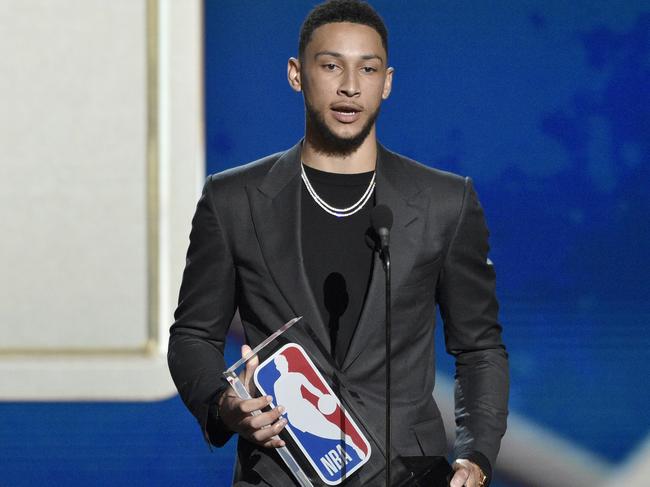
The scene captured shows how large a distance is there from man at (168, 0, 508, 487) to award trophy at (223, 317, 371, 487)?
4 cm

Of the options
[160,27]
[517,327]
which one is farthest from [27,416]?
[517,327]

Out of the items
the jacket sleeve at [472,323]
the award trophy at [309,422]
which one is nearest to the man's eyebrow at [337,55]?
the jacket sleeve at [472,323]

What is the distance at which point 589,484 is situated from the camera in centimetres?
315

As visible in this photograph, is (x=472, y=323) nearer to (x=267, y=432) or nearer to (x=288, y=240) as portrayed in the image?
(x=288, y=240)

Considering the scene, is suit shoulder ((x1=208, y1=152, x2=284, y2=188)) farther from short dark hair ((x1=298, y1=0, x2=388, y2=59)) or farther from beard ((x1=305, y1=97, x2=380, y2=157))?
short dark hair ((x1=298, y1=0, x2=388, y2=59))

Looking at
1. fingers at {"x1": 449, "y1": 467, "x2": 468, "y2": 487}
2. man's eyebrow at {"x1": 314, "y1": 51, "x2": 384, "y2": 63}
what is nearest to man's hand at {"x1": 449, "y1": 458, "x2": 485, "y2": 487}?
fingers at {"x1": 449, "y1": 467, "x2": 468, "y2": 487}

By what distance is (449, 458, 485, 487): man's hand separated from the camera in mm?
1626

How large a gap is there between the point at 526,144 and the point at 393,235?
4.55ft

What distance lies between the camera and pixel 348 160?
1863 mm

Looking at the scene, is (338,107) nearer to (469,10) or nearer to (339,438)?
(339,438)

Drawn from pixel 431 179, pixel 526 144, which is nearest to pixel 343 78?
pixel 431 179

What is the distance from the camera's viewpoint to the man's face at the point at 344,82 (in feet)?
5.87

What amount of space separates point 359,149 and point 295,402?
0.48m

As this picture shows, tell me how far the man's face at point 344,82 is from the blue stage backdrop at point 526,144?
125cm
